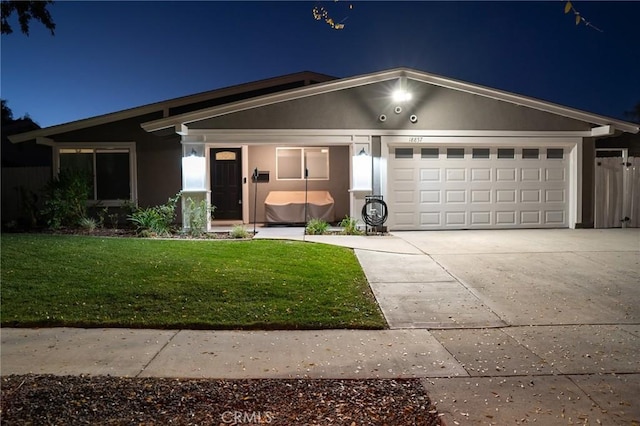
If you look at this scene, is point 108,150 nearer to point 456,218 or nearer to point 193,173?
point 193,173

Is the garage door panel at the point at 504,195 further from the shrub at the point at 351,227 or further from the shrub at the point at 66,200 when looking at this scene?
the shrub at the point at 66,200

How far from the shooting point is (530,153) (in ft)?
44.5

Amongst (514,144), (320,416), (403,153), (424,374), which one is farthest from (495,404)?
(514,144)

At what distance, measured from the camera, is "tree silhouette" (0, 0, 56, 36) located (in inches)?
558

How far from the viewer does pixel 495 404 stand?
3.72 m

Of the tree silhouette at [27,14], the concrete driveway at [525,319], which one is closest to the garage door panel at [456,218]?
the concrete driveway at [525,319]

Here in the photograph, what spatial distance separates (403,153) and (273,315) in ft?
27.1

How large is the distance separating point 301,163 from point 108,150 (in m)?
5.55

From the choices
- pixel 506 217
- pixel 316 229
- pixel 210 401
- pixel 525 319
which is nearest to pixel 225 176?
pixel 316 229

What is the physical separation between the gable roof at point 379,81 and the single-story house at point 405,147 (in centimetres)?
3

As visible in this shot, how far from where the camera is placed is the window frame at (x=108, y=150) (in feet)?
45.8

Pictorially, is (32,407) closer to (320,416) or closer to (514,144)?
(320,416)

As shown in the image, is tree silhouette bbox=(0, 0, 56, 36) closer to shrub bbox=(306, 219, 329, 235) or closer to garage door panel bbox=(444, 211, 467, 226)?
shrub bbox=(306, 219, 329, 235)

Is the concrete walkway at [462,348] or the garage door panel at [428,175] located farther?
the garage door panel at [428,175]
